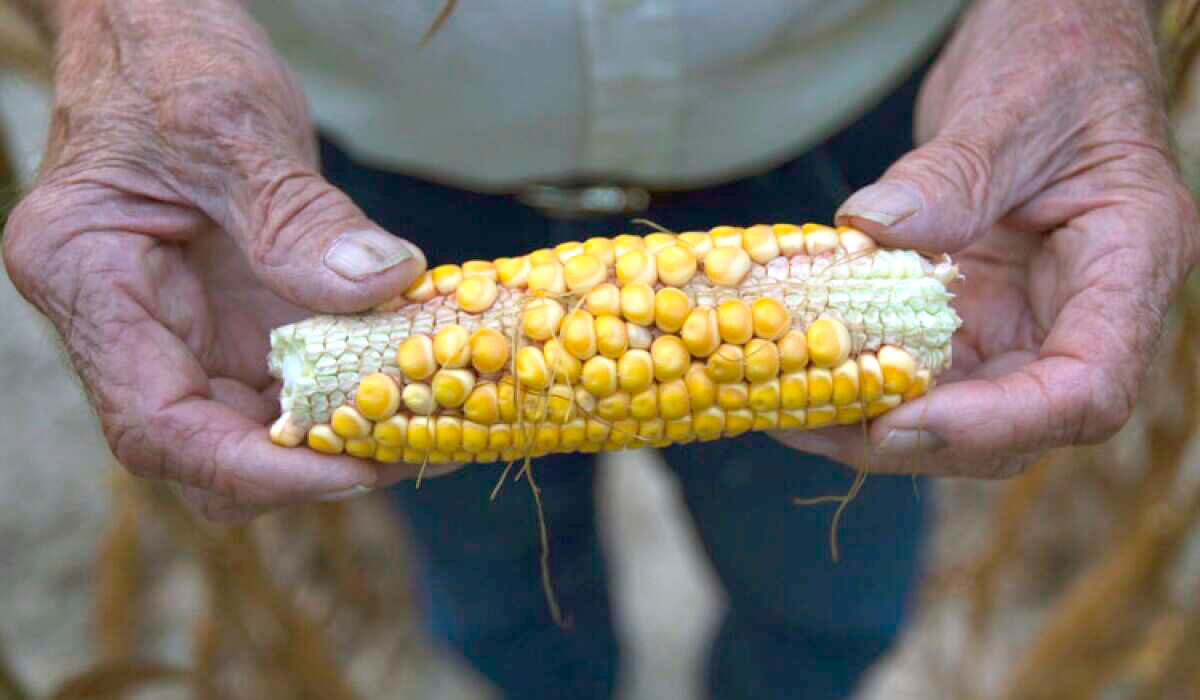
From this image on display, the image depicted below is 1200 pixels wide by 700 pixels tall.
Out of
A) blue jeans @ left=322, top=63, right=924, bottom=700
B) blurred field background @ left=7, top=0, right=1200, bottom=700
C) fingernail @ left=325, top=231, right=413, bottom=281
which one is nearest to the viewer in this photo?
fingernail @ left=325, top=231, right=413, bottom=281

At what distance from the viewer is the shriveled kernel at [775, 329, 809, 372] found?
104 cm

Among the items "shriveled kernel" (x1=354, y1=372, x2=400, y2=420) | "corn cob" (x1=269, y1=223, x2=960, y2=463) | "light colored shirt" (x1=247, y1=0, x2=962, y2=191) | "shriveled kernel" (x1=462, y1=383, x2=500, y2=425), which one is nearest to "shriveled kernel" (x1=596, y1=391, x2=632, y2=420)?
"corn cob" (x1=269, y1=223, x2=960, y2=463)

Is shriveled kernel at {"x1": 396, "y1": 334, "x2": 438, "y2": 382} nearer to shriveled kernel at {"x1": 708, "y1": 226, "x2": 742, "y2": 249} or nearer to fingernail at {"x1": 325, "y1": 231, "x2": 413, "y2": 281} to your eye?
fingernail at {"x1": 325, "y1": 231, "x2": 413, "y2": 281}

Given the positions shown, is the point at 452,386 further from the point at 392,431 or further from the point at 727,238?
the point at 727,238

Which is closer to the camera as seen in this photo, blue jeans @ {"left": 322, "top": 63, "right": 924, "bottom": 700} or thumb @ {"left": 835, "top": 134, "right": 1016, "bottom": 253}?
thumb @ {"left": 835, "top": 134, "right": 1016, "bottom": 253}

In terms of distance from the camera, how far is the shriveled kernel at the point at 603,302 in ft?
3.41

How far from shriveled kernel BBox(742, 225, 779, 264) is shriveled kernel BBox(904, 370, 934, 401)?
20 centimetres

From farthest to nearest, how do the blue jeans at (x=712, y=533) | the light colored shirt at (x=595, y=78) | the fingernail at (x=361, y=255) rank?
1. the blue jeans at (x=712, y=533)
2. the light colored shirt at (x=595, y=78)
3. the fingernail at (x=361, y=255)

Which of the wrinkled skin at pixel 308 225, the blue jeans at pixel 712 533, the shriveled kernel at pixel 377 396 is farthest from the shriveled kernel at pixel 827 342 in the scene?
the blue jeans at pixel 712 533

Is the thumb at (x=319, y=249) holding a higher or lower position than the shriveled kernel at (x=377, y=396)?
higher

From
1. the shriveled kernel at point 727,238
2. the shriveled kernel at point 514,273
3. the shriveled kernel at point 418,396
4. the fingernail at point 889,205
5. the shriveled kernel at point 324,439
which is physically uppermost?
the fingernail at point 889,205

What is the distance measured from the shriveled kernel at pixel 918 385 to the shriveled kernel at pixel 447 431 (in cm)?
47

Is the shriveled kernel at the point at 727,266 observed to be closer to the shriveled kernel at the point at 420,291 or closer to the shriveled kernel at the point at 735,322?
the shriveled kernel at the point at 735,322

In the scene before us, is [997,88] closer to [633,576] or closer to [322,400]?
[322,400]
